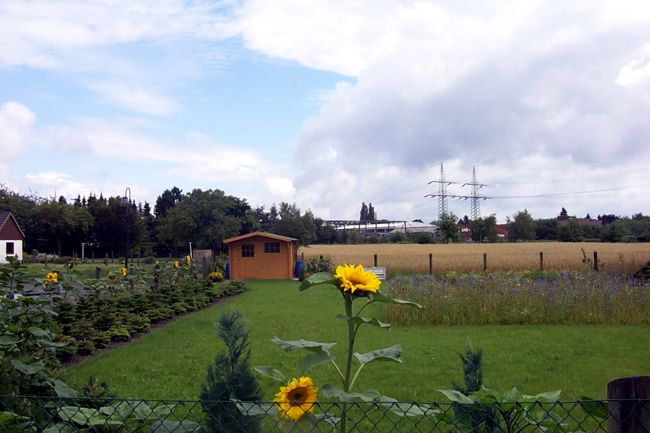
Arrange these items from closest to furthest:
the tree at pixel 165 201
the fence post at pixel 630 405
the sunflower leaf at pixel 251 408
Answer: the fence post at pixel 630 405, the sunflower leaf at pixel 251 408, the tree at pixel 165 201

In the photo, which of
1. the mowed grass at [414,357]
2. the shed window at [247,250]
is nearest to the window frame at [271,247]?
the shed window at [247,250]

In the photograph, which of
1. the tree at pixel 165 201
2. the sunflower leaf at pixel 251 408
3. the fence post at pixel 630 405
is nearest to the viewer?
the fence post at pixel 630 405

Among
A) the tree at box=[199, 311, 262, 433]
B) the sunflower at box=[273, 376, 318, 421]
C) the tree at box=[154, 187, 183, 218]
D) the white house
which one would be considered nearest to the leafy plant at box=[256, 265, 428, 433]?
the sunflower at box=[273, 376, 318, 421]

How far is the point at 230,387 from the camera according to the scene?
2590 millimetres

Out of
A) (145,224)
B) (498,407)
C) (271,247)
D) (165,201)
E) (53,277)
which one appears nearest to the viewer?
(498,407)

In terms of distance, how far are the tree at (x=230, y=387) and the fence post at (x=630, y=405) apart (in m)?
1.36

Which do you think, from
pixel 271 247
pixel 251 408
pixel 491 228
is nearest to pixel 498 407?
pixel 251 408

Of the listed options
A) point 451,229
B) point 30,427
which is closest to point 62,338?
point 30,427

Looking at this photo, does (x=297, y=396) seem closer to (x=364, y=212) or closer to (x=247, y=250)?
(x=247, y=250)

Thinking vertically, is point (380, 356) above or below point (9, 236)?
below

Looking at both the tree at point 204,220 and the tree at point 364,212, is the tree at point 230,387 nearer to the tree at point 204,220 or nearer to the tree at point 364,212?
the tree at point 204,220

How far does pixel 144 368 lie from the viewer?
7.50 meters

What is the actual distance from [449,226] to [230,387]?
46346mm

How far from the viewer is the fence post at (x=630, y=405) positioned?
2.16m
